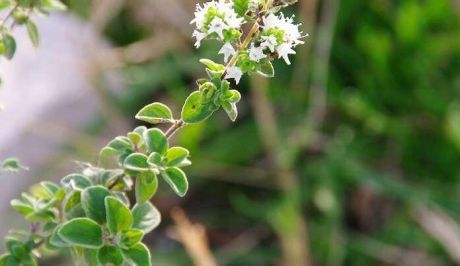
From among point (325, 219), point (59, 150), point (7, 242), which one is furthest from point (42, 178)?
point (7, 242)

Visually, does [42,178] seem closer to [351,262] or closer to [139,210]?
[351,262]

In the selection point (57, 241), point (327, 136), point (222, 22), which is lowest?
point (57, 241)

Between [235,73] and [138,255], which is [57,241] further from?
[235,73]

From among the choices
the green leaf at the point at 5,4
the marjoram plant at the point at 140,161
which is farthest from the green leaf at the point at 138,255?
the green leaf at the point at 5,4

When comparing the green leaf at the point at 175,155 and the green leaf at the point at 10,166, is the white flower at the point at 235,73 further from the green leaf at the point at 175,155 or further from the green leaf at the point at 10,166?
the green leaf at the point at 10,166

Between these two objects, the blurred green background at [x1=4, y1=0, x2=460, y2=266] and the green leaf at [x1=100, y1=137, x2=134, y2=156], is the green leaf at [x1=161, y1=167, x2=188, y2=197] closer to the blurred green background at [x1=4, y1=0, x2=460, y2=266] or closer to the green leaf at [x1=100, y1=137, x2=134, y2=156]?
the green leaf at [x1=100, y1=137, x2=134, y2=156]

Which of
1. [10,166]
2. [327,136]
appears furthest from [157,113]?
[327,136]
